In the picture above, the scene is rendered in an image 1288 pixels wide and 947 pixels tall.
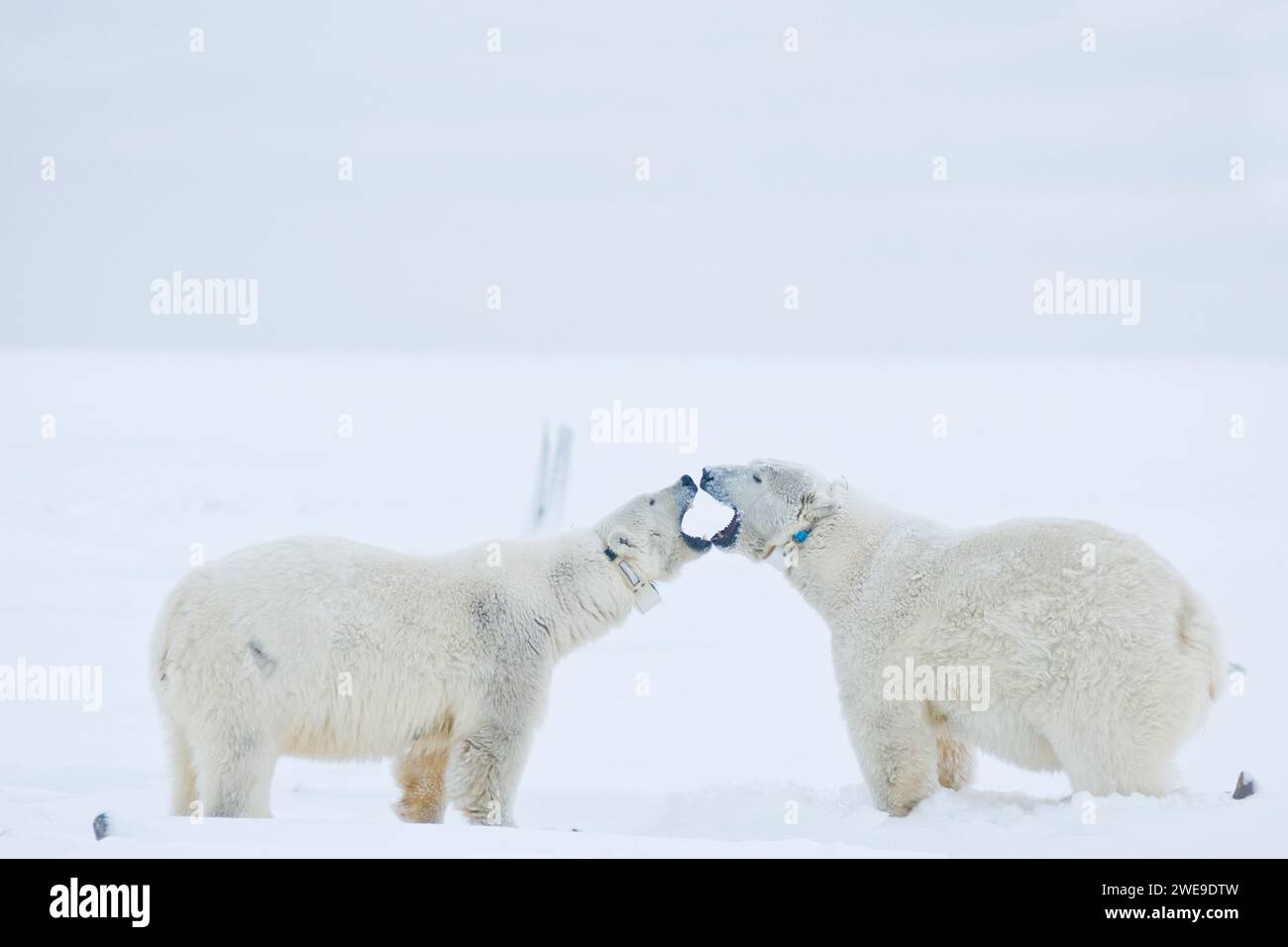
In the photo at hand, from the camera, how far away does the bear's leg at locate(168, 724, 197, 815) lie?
6.83m

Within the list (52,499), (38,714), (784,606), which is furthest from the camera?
(52,499)

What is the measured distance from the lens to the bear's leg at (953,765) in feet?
24.5

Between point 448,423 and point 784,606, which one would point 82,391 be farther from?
point 784,606

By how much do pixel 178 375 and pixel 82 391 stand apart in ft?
25.4

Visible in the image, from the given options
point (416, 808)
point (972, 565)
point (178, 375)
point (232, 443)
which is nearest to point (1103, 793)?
point (972, 565)

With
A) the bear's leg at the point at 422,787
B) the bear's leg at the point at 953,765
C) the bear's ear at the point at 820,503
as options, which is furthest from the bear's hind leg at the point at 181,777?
the bear's leg at the point at 953,765

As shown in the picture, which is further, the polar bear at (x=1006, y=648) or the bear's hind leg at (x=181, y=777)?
the bear's hind leg at (x=181, y=777)

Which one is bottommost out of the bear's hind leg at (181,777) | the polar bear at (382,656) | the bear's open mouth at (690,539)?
the bear's hind leg at (181,777)

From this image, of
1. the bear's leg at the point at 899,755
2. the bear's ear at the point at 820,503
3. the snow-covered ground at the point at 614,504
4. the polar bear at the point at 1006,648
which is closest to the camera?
the snow-covered ground at the point at 614,504

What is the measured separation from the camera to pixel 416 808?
751cm

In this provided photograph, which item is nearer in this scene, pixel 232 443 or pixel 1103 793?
pixel 1103 793

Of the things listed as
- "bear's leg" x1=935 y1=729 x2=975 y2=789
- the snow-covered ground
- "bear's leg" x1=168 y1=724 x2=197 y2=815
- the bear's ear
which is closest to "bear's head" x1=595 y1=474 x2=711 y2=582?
the bear's ear

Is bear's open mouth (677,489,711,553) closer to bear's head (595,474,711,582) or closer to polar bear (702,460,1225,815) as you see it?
bear's head (595,474,711,582)

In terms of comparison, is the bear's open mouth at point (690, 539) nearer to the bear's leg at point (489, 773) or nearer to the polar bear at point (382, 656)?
the polar bear at point (382, 656)
